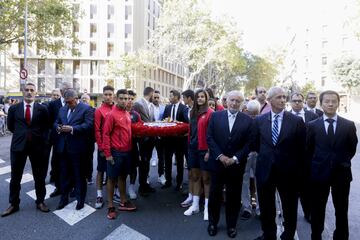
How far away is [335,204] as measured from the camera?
4.03 m

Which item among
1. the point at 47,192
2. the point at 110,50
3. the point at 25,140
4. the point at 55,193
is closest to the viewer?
the point at 25,140

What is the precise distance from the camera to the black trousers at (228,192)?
4.57 meters

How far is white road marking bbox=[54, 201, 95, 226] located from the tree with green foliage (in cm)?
1590

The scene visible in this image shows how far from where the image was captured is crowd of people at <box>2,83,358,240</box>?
397 cm

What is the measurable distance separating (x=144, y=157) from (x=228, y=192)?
2.61 m

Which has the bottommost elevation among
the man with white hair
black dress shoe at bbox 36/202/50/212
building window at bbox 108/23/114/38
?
black dress shoe at bbox 36/202/50/212

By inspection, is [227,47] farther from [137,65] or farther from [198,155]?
[198,155]

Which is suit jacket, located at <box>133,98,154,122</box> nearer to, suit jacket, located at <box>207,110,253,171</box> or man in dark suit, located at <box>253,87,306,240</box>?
suit jacket, located at <box>207,110,253,171</box>

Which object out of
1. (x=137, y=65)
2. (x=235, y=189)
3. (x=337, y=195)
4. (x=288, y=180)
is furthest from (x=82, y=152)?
(x=137, y=65)

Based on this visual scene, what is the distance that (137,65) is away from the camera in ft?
125

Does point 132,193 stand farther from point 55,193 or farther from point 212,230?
point 212,230

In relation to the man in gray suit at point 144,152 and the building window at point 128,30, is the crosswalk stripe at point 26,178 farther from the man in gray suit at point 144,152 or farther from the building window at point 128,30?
the building window at point 128,30

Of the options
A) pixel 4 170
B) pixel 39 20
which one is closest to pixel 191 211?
pixel 4 170

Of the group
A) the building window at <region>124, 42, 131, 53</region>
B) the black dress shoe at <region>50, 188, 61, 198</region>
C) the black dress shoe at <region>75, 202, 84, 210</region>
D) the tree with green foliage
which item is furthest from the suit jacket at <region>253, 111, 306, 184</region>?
the building window at <region>124, 42, 131, 53</region>
